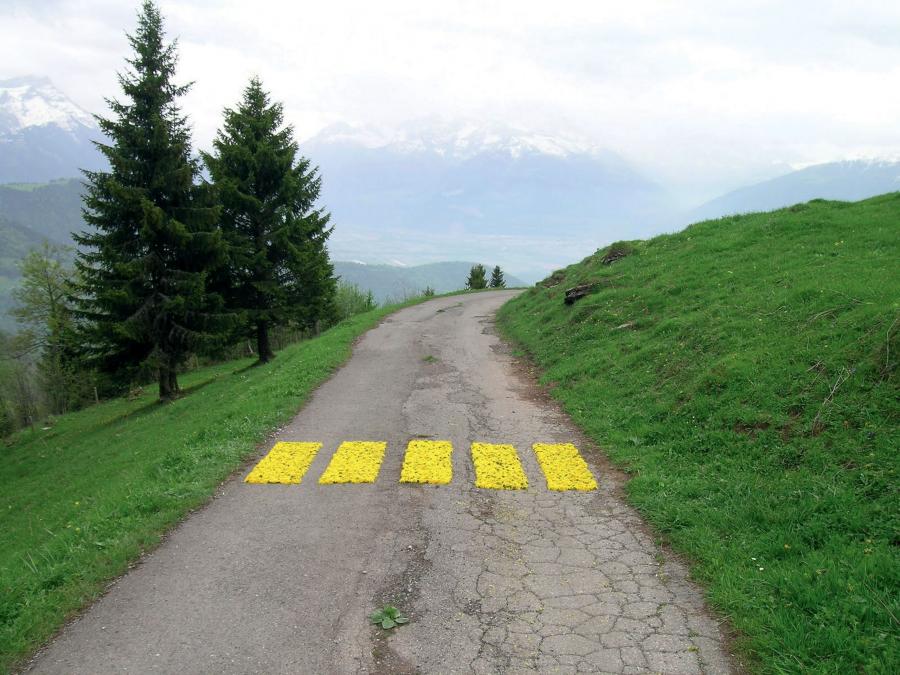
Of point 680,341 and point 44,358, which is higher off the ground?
point 680,341

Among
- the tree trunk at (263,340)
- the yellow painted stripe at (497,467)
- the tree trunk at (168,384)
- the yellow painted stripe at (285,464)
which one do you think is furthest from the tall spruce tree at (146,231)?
the yellow painted stripe at (497,467)

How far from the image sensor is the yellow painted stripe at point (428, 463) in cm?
837

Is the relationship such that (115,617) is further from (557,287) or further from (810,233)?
(557,287)

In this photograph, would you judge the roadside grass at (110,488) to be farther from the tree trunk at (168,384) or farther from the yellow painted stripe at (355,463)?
the yellow painted stripe at (355,463)

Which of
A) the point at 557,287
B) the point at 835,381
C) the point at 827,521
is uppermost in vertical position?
the point at 557,287

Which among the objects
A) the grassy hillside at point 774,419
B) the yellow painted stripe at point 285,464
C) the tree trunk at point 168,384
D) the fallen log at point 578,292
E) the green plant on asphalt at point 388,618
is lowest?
the tree trunk at point 168,384

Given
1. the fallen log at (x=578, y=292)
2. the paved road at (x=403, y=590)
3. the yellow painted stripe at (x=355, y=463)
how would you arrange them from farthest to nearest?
the fallen log at (x=578, y=292), the yellow painted stripe at (x=355, y=463), the paved road at (x=403, y=590)

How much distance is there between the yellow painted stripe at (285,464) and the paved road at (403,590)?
0.70 ft

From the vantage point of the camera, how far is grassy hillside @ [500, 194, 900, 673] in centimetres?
500

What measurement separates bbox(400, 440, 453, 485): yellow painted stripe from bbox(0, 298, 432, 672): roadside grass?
120 inches

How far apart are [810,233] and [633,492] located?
13562 mm

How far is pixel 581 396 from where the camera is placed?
12.4m

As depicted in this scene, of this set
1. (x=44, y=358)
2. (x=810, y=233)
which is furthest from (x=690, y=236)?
(x=44, y=358)

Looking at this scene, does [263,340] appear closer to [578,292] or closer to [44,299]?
[578,292]
